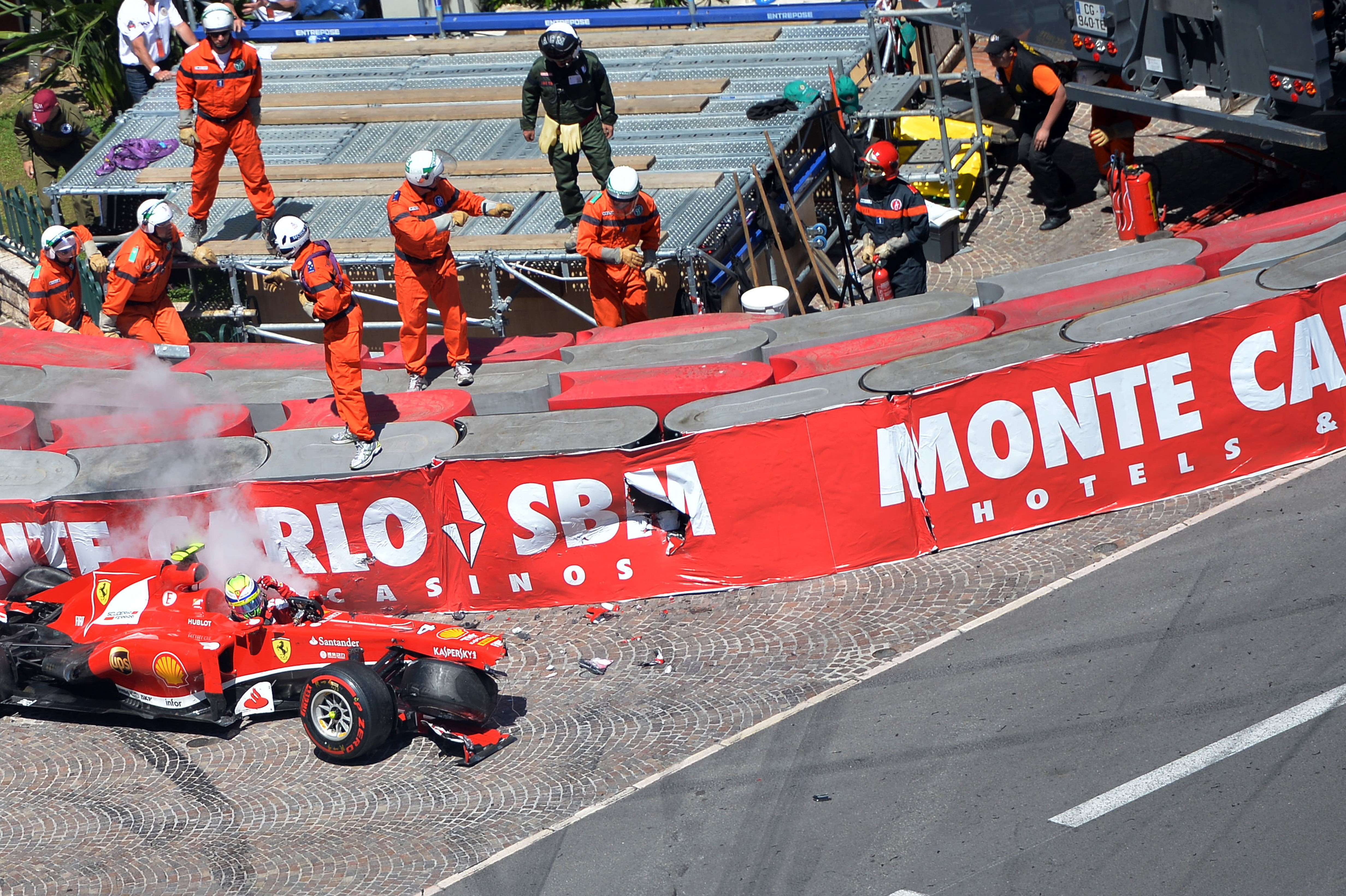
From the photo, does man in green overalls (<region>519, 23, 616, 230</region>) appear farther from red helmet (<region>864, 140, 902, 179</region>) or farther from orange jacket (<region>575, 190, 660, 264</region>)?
red helmet (<region>864, 140, 902, 179</region>)

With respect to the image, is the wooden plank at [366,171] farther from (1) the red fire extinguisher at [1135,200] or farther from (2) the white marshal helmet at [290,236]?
(2) the white marshal helmet at [290,236]

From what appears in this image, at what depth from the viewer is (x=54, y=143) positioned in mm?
17641

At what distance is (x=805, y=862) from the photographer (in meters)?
7.35

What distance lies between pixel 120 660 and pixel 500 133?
8.97 m

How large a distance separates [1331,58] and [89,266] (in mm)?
12063

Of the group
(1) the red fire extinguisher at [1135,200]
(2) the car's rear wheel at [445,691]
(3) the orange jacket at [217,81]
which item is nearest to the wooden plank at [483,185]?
(3) the orange jacket at [217,81]

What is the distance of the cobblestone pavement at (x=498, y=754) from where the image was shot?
26.5 feet

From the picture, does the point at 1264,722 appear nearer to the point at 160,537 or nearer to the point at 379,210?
the point at 160,537

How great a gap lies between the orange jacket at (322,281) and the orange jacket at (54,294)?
4516mm

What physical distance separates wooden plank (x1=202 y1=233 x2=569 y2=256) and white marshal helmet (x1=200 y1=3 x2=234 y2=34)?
6.96 ft

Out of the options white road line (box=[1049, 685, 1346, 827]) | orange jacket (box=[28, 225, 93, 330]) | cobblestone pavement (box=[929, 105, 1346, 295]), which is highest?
orange jacket (box=[28, 225, 93, 330])

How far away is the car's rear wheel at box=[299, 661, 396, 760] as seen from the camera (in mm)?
8602

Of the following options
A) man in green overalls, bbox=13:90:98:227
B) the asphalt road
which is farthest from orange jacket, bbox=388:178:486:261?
man in green overalls, bbox=13:90:98:227

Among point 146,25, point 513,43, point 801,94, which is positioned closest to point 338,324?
point 801,94
